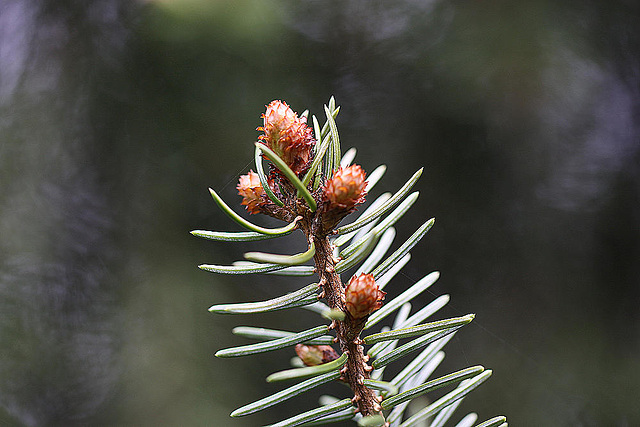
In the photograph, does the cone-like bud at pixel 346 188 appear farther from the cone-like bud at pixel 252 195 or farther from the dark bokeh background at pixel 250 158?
the dark bokeh background at pixel 250 158

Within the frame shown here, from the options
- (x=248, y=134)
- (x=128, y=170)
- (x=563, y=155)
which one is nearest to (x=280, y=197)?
(x=248, y=134)

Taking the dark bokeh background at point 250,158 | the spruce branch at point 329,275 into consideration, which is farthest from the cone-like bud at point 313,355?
the dark bokeh background at point 250,158

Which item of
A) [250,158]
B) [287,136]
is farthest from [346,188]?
[250,158]

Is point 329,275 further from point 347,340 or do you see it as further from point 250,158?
point 250,158

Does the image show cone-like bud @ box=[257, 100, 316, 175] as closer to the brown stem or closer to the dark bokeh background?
the brown stem

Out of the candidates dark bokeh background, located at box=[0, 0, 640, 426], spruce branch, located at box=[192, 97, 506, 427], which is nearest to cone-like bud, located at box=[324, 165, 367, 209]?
spruce branch, located at box=[192, 97, 506, 427]

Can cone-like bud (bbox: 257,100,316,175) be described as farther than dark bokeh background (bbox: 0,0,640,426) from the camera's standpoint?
No
